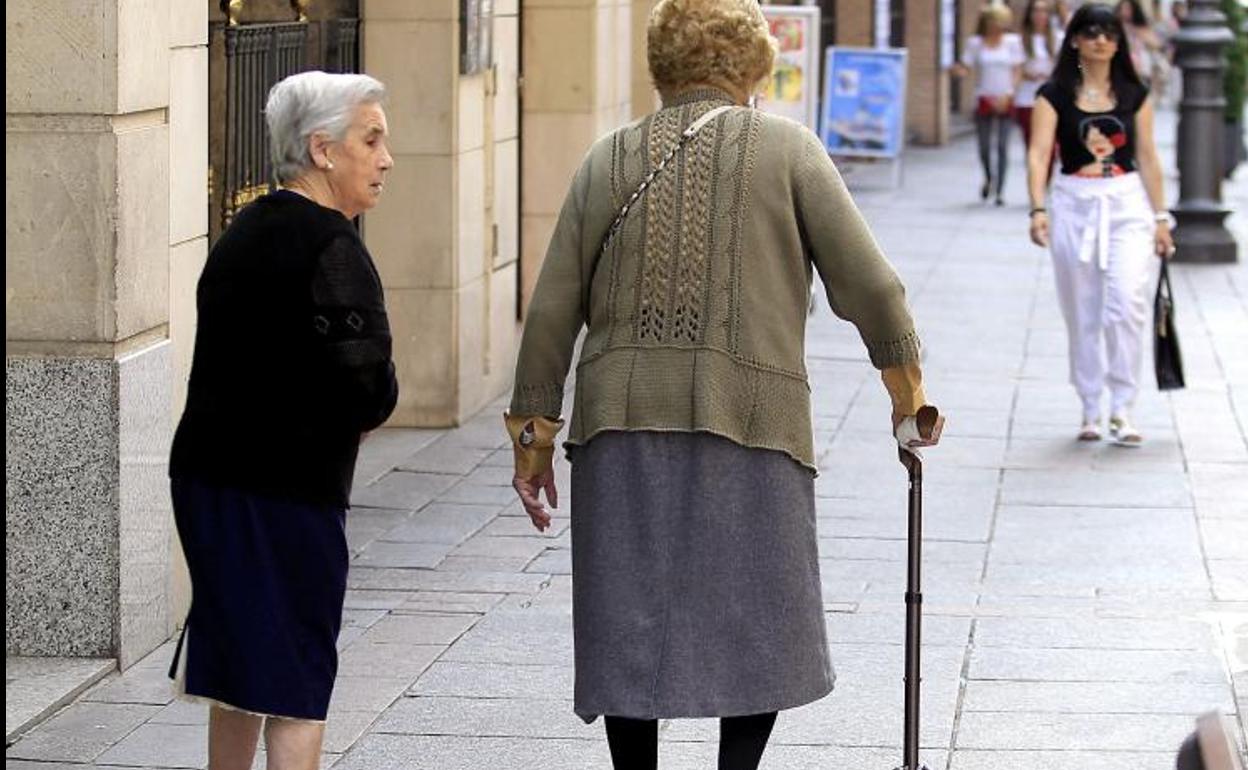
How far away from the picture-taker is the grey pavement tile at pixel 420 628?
7.31 meters

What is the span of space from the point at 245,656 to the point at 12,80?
249 cm

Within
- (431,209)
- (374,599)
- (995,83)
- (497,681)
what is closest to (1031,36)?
(995,83)

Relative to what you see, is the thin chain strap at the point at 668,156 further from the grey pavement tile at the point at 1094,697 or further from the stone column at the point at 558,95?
the stone column at the point at 558,95

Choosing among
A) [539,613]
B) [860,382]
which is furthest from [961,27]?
[539,613]

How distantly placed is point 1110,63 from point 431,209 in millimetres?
2936

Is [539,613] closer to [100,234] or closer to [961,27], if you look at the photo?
[100,234]

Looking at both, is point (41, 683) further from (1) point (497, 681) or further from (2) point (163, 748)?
(1) point (497, 681)

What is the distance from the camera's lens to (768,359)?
194 inches

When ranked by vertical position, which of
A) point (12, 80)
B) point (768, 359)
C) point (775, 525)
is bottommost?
point (775, 525)

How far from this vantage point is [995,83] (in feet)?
78.2

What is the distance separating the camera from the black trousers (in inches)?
199

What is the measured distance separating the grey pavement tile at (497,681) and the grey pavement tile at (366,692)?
56mm

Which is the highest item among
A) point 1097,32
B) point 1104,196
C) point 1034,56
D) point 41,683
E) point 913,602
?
point 1097,32

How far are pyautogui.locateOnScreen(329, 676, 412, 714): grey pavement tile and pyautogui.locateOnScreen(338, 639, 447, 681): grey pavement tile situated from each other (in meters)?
0.04
